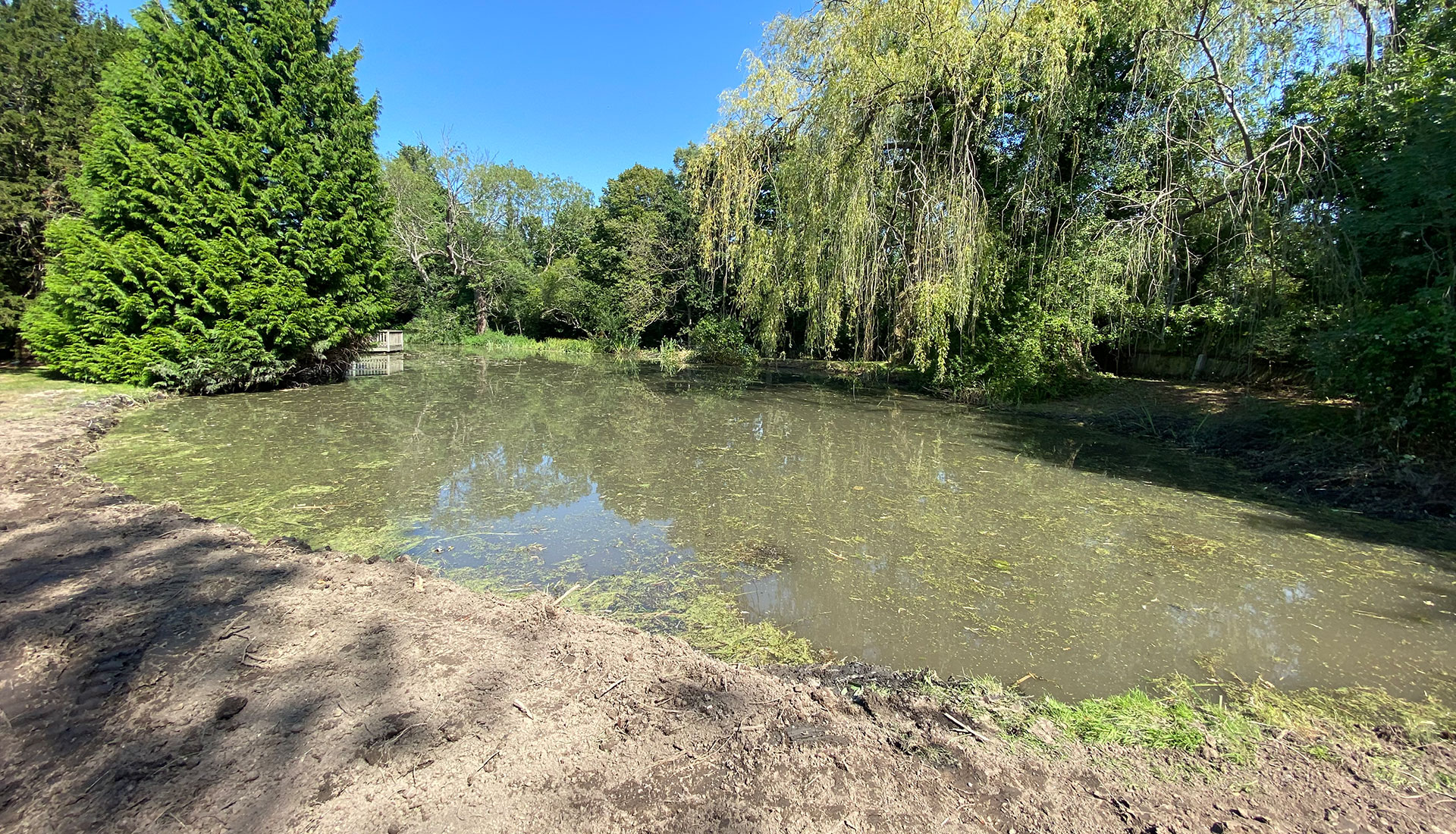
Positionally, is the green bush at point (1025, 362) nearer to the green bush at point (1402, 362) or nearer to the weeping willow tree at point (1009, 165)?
the weeping willow tree at point (1009, 165)

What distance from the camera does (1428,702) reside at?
266cm

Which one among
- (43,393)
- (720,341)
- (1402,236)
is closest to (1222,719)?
(1402,236)

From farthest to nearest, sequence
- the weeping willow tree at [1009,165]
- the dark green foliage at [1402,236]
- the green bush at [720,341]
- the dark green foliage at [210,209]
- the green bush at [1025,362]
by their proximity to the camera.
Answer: the green bush at [720,341]
the green bush at [1025,362]
the dark green foliage at [210,209]
the weeping willow tree at [1009,165]
the dark green foliage at [1402,236]

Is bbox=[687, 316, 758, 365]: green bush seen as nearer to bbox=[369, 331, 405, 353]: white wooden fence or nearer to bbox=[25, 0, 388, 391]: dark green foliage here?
bbox=[369, 331, 405, 353]: white wooden fence

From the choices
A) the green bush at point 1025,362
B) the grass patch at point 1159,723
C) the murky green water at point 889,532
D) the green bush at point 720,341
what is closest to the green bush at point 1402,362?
the murky green water at point 889,532

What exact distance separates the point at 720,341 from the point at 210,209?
13.4m

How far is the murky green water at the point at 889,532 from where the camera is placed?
10.5 feet

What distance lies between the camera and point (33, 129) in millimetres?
10961

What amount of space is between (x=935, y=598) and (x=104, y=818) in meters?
3.60

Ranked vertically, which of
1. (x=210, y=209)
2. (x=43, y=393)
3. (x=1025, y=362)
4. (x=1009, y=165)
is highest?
(x=1009, y=165)

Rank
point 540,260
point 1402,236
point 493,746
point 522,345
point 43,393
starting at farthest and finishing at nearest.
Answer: point 540,260, point 522,345, point 43,393, point 1402,236, point 493,746

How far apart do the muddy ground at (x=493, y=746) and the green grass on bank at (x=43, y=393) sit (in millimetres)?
6843

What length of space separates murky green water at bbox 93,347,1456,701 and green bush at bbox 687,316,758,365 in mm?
10869

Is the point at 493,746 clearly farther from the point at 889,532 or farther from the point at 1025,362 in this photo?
the point at 1025,362
